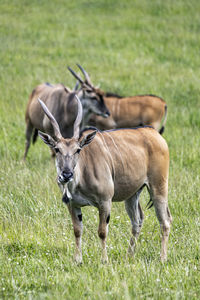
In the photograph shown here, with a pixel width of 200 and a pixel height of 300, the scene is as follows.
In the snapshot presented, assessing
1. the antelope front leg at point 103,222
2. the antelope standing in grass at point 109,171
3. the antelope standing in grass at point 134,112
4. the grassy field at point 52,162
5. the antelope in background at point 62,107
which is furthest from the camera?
the antelope standing in grass at point 134,112

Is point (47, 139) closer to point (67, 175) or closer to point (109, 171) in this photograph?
point (67, 175)

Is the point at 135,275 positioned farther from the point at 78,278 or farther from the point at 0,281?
the point at 0,281

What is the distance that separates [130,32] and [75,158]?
13.1 meters

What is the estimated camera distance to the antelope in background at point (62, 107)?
26.4 ft

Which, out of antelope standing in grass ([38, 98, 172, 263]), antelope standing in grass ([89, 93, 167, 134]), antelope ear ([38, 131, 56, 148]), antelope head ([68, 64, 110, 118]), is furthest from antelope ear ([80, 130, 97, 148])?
antelope standing in grass ([89, 93, 167, 134])

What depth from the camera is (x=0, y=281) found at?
11.5 ft

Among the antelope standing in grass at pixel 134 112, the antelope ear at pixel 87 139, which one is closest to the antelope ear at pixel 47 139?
the antelope ear at pixel 87 139

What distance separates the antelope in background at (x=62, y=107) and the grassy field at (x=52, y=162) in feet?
1.57

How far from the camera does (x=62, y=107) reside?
8.13 m

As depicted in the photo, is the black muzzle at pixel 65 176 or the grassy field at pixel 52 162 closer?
the grassy field at pixel 52 162

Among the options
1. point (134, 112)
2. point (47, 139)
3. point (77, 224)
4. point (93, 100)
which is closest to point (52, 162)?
point (93, 100)

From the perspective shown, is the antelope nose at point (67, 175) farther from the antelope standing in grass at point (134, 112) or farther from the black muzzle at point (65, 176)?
the antelope standing in grass at point (134, 112)

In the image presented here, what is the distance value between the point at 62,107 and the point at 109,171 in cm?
406

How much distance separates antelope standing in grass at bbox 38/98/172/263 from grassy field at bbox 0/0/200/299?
18cm
